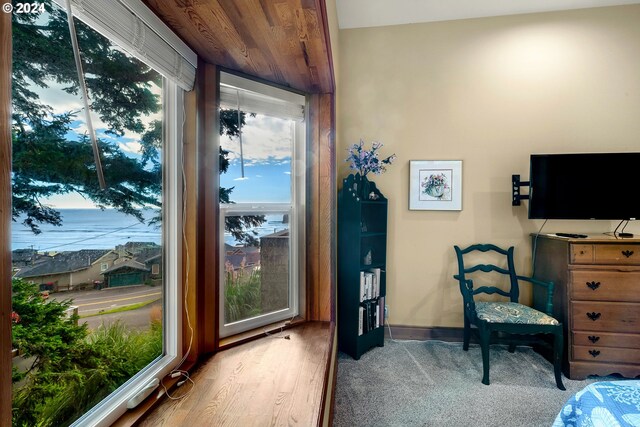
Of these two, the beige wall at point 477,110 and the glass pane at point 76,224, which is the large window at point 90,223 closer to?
the glass pane at point 76,224

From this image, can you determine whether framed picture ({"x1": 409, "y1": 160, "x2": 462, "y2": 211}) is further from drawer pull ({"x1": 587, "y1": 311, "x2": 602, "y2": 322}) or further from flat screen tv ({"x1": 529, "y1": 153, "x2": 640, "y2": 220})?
drawer pull ({"x1": 587, "y1": 311, "x2": 602, "y2": 322})

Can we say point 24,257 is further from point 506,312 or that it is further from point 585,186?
point 585,186

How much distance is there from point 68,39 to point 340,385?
2309 mm

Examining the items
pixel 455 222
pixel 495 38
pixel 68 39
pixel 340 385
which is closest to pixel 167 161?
pixel 68 39

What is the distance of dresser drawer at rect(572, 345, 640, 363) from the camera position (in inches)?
82.4

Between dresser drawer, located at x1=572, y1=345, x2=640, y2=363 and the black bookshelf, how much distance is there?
1427 mm

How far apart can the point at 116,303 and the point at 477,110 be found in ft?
9.97

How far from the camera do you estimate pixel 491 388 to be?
2.01 m

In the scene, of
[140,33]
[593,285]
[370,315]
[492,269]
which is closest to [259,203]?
[140,33]

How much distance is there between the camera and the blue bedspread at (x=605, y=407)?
0.94 metres

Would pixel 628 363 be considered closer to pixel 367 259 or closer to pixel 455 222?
pixel 455 222

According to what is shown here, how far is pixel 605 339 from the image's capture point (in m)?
2.12

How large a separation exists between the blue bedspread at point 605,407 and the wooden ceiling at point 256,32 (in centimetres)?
183

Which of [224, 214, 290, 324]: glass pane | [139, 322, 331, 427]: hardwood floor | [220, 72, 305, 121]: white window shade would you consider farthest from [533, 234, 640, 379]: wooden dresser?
[220, 72, 305, 121]: white window shade
